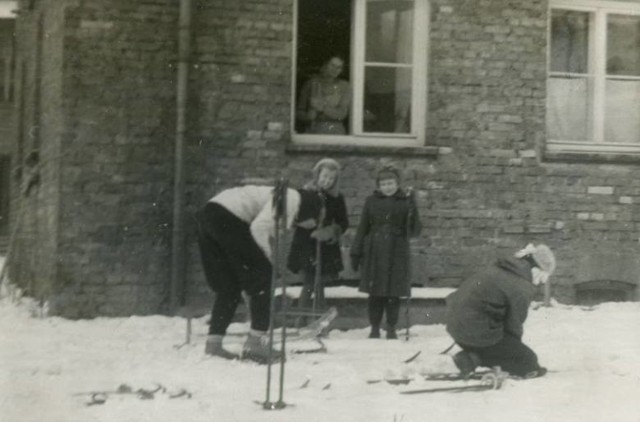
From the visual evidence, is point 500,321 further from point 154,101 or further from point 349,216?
point 154,101

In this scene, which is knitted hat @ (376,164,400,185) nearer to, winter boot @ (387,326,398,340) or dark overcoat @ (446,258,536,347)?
winter boot @ (387,326,398,340)

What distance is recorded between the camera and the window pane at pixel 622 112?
37.7 feet

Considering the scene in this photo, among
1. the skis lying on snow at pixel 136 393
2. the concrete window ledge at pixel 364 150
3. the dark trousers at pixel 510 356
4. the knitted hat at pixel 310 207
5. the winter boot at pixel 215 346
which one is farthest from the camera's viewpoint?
the concrete window ledge at pixel 364 150

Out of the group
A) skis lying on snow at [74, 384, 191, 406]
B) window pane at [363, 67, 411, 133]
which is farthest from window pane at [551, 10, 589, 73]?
skis lying on snow at [74, 384, 191, 406]

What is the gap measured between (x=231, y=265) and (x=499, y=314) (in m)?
1.91

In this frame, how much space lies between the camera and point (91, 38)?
1002 cm

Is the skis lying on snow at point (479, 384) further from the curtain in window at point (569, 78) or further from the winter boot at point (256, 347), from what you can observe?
the curtain in window at point (569, 78)

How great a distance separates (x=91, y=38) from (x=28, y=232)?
300 centimetres

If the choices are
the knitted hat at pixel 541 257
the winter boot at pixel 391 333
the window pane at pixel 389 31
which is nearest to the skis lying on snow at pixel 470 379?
the knitted hat at pixel 541 257

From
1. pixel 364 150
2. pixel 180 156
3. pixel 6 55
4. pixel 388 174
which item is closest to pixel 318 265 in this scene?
pixel 388 174

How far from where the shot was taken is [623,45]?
37.9 ft

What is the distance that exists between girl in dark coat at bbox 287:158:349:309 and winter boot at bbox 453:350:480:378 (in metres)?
2.11

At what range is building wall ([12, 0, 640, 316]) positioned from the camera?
1003cm

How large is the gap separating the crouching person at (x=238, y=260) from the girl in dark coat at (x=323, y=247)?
4.89ft
